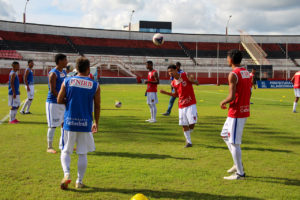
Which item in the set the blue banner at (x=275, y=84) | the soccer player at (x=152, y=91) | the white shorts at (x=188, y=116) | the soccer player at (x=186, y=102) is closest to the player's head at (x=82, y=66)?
the soccer player at (x=186, y=102)

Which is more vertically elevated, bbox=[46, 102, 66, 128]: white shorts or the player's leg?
bbox=[46, 102, 66, 128]: white shorts

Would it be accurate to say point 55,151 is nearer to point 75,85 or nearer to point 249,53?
point 75,85

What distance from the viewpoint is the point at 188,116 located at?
786cm

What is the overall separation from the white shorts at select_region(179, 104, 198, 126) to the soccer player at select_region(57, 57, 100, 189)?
11.2 feet

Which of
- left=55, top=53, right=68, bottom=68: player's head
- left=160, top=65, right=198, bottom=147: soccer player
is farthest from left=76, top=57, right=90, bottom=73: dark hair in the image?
left=160, top=65, right=198, bottom=147: soccer player

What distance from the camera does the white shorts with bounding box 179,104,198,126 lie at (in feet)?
25.7

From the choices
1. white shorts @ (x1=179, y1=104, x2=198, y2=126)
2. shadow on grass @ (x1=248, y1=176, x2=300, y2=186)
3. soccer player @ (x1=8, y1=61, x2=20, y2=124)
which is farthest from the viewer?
soccer player @ (x1=8, y1=61, x2=20, y2=124)

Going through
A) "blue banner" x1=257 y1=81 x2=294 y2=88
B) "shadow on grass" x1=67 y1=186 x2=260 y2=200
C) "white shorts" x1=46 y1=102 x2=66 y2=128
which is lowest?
"shadow on grass" x1=67 y1=186 x2=260 y2=200

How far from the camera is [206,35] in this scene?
73500 millimetres

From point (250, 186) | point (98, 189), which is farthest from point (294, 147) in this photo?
point (98, 189)

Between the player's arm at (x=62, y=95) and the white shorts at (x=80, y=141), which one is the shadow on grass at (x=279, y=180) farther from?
the player's arm at (x=62, y=95)

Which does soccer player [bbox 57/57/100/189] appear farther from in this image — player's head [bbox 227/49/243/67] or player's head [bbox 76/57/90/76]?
player's head [bbox 227/49/243/67]

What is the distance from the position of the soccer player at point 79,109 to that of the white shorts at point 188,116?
3424 mm

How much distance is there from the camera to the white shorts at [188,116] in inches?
308
